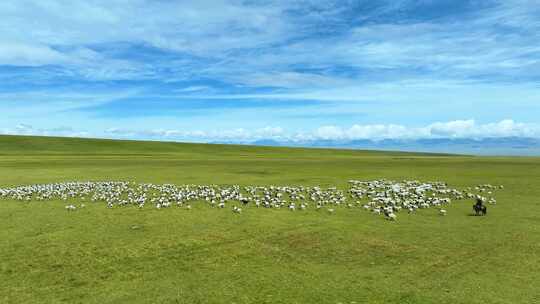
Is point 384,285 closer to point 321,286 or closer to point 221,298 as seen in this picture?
Result: point 321,286

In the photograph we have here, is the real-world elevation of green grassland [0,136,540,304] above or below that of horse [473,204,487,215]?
below

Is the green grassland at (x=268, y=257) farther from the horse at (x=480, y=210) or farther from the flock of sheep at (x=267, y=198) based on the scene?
the flock of sheep at (x=267, y=198)

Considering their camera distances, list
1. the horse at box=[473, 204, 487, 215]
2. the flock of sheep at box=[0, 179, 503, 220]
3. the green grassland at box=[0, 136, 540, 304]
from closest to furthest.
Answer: the green grassland at box=[0, 136, 540, 304] → the horse at box=[473, 204, 487, 215] → the flock of sheep at box=[0, 179, 503, 220]

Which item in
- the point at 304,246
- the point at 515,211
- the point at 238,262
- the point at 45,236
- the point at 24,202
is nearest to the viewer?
the point at 238,262

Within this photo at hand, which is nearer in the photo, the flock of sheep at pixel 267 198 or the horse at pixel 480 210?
the horse at pixel 480 210

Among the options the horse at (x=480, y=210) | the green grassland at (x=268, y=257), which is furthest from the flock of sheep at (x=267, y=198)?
the green grassland at (x=268, y=257)

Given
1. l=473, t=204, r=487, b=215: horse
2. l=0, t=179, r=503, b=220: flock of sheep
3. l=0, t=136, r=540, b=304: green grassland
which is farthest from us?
l=0, t=179, r=503, b=220: flock of sheep

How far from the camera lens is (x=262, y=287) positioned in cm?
1116

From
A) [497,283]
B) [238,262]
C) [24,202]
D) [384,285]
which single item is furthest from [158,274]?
[24,202]

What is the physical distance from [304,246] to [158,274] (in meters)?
5.71

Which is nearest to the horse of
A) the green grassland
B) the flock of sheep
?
the green grassland

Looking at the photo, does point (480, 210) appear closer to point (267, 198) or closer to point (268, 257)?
point (267, 198)

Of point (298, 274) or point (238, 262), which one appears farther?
point (238, 262)

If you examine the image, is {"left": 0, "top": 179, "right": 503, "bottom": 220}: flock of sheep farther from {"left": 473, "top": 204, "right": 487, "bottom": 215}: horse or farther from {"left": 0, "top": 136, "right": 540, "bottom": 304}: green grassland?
{"left": 0, "top": 136, "right": 540, "bottom": 304}: green grassland
